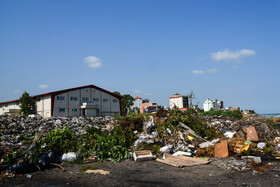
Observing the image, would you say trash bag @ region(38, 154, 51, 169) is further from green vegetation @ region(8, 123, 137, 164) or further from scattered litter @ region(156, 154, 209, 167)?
scattered litter @ region(156, 154, 209, 167)

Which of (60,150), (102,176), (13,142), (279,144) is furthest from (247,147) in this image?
(13,142)

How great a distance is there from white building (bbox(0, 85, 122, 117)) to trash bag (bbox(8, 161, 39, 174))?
2025cm

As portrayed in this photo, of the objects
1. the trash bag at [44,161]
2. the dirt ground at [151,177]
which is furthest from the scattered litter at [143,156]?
the trash bag at [44,161]

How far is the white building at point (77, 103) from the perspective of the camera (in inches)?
1017

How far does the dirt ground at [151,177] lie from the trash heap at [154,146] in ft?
1.48

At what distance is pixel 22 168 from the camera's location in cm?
611

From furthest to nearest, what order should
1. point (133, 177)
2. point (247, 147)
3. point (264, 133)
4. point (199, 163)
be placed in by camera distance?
1. point (264, 133)
2. point (247, 147)
3. point (199, 163)
4. point (133, 177)

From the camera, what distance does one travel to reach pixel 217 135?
10.1 metres

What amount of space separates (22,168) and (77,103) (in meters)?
22.1

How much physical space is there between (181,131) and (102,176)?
201 inches

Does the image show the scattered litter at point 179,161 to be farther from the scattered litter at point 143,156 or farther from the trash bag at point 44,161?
the trash bag at point 44,161

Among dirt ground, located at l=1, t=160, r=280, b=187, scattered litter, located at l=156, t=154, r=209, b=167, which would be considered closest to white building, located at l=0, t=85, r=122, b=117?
dirt ground, located at l=1, t=160, r=280, b=187

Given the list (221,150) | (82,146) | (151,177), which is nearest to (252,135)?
(221,150)

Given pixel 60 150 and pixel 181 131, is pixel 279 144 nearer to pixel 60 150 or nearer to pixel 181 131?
pixel 181 131
